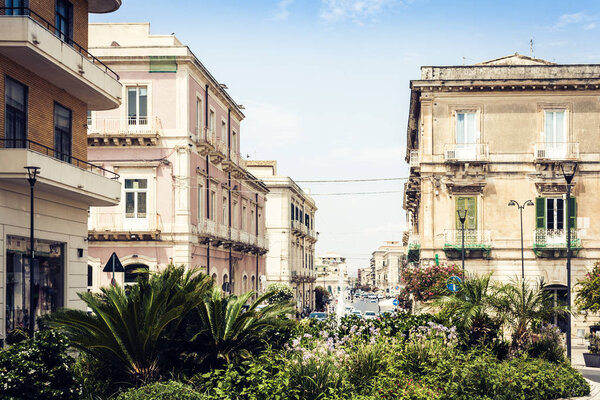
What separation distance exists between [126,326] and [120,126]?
25341 millimetres

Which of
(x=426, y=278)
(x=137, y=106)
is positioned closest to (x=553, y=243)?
(x=426, y=278)

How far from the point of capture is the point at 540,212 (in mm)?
39250

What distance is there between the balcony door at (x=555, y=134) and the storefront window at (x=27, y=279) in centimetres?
A: 2646

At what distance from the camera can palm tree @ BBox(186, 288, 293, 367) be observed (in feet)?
44.7

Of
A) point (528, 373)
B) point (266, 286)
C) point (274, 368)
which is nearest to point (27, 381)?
point (274, 368)

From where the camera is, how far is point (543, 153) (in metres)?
39.4

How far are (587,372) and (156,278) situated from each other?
1681 centimetres

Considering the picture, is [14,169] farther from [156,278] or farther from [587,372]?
[587,372]

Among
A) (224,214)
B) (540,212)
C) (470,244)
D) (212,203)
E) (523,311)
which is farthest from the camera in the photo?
(224,214)

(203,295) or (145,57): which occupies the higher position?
(145,57)

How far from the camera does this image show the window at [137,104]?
37.3 metres

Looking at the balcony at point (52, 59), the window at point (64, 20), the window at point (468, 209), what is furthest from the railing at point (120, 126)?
the window at point (468, 209)

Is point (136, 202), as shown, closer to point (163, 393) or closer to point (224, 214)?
point (224, 214)

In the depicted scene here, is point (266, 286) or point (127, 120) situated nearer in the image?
point (127, 120)
